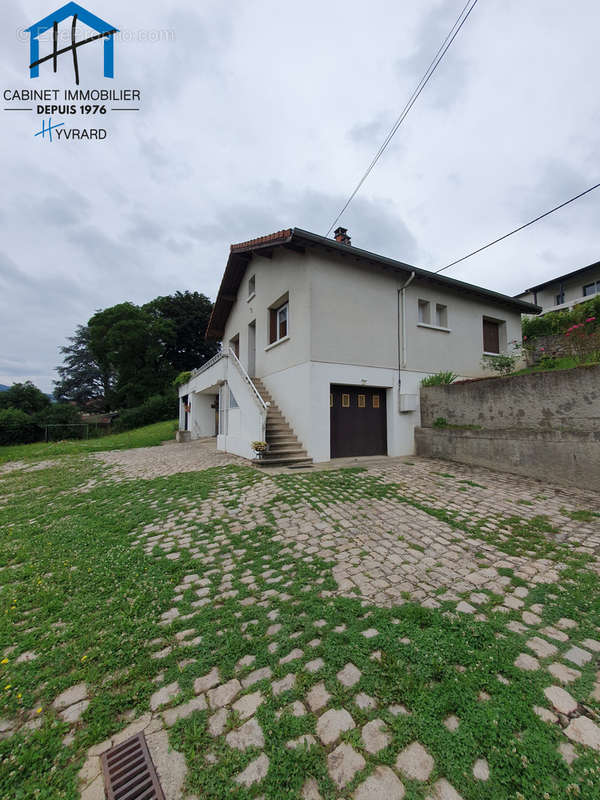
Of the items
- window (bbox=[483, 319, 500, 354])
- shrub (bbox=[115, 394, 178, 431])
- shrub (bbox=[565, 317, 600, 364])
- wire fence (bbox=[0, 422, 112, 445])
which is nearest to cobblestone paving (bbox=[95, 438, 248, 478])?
shrub (bbox=[565, 317, 600, 364])

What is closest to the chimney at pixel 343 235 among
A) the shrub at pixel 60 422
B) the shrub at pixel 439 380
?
the shrub at pixel 439 380

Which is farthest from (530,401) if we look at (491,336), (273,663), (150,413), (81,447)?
(150,413)

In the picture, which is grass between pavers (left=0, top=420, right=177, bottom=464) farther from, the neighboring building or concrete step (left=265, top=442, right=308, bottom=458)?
the neighboring building

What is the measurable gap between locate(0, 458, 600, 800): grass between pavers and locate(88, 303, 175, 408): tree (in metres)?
25.7

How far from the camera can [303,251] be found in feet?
27.5

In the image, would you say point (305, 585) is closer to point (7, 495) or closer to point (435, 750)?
point (435, 750)

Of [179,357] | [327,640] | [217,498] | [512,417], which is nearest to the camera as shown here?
[327,640]

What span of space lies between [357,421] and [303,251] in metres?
5.07

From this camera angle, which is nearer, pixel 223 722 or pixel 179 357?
pixel 223 722

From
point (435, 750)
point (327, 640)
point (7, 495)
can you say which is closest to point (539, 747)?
point (435, 750)

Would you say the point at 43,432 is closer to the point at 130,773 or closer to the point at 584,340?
the point at 130,773

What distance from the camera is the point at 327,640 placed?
82.9 inches

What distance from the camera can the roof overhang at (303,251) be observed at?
25.7 ft

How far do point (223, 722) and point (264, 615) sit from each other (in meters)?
0.83
